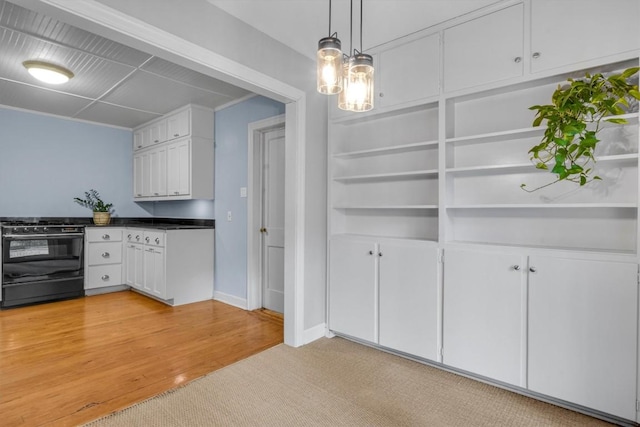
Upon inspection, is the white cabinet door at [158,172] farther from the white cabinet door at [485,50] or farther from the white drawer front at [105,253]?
the white cabinet door at [485,50]

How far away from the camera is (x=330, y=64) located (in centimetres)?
143

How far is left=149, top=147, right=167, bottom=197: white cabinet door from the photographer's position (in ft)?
15.5

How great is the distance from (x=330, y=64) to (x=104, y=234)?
4481 millimetres

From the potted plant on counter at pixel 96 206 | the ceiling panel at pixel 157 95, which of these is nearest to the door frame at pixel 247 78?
the ceiling panel at pixel 157 95

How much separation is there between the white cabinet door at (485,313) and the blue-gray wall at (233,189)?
7.91ft

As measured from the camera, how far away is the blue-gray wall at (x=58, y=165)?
4508 mm

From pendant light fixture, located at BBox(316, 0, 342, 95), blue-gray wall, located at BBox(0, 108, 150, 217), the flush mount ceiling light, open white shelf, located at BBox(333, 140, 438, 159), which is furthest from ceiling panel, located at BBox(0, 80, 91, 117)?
pendant light fixture, located at BBox(316, 0, 342, 95)

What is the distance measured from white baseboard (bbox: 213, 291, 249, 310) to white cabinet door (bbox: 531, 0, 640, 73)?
346 cm

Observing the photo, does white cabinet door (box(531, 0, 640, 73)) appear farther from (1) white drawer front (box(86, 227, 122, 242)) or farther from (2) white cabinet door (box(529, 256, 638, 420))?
(1) white drawer front (box(86, 227, 122, 242))

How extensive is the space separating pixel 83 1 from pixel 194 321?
2.84m

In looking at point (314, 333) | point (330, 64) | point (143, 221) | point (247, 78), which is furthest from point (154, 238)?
point (330, 64)

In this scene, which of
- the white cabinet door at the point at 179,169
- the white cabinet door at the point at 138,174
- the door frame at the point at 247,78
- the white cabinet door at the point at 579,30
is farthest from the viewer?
the white cabinet door at the point at 138,174

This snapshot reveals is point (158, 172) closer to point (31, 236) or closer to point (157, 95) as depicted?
point (157, 95)

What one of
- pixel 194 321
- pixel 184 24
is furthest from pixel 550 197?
pixel 194 321
